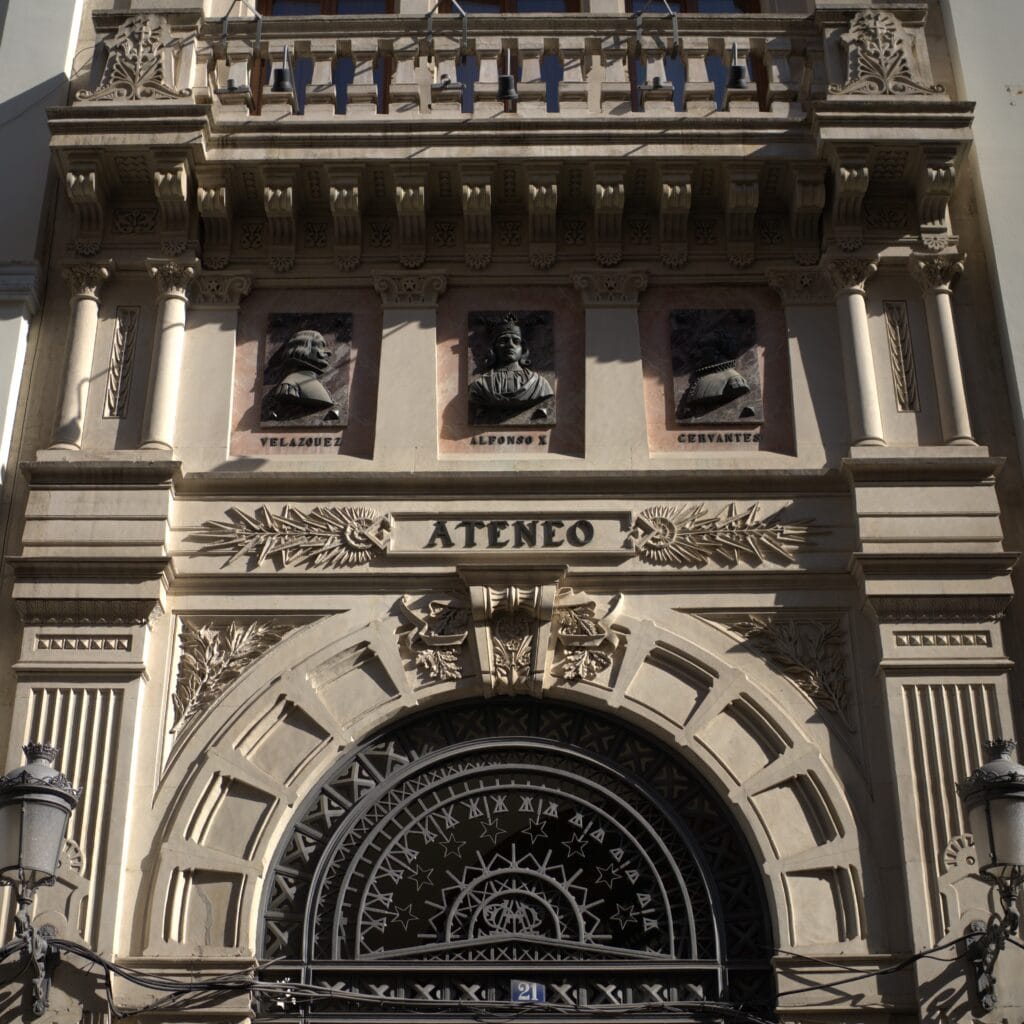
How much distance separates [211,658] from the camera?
12625 millimetres

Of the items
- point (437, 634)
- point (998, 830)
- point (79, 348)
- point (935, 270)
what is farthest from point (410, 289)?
point (998, 830)

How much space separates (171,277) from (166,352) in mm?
698

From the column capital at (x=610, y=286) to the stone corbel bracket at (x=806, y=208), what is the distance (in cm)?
133

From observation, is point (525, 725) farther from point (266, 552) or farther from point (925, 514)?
point (925, 514)

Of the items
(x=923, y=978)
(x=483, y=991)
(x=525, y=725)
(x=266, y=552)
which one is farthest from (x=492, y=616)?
(x=923, y=978)

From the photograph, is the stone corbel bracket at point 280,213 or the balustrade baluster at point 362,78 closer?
the stone corbel bracket at point 280,213

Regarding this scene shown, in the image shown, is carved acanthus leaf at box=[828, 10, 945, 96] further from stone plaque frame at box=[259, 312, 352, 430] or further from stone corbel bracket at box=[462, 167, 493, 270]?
stone plaque frame at box=[259, 312, 352, 430]

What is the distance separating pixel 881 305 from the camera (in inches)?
551

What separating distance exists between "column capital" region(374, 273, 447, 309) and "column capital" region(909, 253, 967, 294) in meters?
3.85

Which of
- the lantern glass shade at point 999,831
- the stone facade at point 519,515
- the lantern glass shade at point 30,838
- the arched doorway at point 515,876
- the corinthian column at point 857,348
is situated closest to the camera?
the lantern glass shade at point 30,838

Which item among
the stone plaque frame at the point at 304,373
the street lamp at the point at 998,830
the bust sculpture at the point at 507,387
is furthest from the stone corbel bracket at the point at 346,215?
the street lamp at the point at 998,830

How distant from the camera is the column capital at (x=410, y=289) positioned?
14.2 m

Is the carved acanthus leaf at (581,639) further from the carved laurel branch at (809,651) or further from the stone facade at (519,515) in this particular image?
the carved laurel branch at (809,651)

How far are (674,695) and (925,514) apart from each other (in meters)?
2.33
